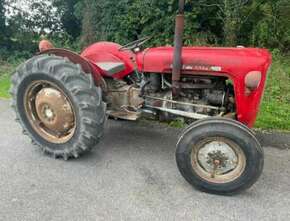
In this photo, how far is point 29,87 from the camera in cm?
367

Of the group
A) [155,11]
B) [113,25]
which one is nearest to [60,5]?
[113,25]

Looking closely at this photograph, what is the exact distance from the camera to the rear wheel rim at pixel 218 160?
9.87ft

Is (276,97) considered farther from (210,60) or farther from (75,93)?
(75,93)

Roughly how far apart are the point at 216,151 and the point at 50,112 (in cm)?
178

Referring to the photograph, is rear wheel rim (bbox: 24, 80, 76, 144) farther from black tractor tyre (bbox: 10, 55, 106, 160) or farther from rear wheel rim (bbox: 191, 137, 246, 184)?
rear wheel rim (bbox: 191, 137, 246, 184)

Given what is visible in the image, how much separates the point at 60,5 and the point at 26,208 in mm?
8304

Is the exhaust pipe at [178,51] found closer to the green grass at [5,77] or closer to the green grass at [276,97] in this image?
the green grass at [276,97]

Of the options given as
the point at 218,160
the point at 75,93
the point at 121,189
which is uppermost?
the point at 75,93

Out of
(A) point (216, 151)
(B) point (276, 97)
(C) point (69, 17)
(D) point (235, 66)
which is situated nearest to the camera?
(A) point (216, 151)

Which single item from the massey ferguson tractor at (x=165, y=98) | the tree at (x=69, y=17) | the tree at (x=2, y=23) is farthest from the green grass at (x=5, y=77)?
the massey ferguson tractor at (x=165, y=98)

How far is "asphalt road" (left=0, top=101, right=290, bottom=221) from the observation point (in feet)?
9.32

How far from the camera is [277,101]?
18.1 ft

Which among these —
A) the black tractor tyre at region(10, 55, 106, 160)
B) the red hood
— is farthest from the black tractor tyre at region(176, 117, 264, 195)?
the black tractor tyre at region(10, 55, 106, 160)

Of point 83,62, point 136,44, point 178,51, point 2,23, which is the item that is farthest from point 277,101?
point 2,23
